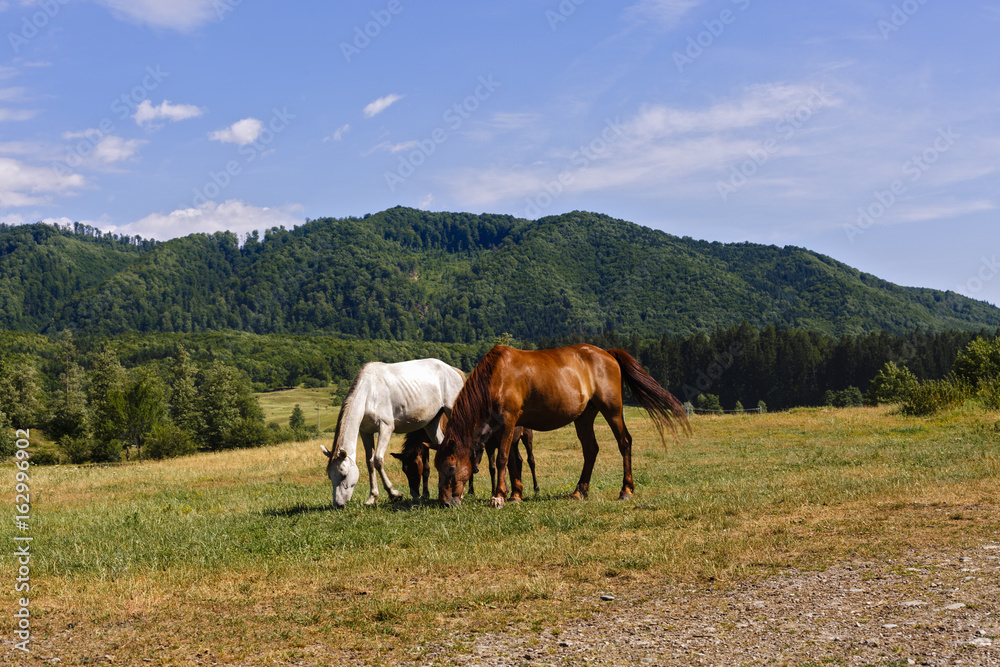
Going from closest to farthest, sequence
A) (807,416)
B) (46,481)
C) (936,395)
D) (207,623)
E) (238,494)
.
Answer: (207,623)
(238,494)
(46,481)
(936,395)
(807,416)

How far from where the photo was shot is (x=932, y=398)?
29.5 m

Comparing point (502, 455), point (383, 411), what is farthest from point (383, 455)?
point (502, 455)

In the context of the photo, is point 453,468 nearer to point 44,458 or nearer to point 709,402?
point 44,458

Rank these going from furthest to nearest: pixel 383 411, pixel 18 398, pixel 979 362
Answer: pixel 18 398 → pixel 979 362 → pixel 383 411

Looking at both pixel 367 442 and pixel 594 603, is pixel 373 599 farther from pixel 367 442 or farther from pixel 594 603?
pixel 367 442

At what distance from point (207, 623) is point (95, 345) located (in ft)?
513

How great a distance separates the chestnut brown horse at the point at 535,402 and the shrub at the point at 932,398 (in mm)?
22453

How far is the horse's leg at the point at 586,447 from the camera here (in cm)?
1191

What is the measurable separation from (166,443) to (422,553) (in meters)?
49.5

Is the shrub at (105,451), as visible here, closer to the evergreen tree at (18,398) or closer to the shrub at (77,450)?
the shrub at (77,450)

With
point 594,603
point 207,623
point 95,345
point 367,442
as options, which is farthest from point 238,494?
point 95,345

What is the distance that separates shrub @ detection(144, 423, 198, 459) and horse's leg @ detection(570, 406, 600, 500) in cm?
4644

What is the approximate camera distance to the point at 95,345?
5536 inches

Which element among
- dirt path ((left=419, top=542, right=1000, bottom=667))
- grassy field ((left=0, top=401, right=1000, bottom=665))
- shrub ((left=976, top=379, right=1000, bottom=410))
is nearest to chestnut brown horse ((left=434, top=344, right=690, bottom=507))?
grassy field ((left=0, top=401, right=1000, bottom=665))
